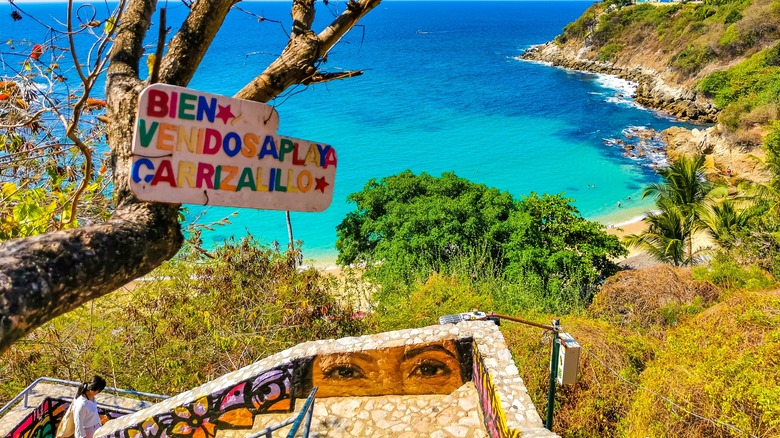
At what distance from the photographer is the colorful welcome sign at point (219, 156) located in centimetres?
232

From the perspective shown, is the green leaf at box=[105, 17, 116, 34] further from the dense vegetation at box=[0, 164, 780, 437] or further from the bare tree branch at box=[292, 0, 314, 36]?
the dense vegetation at box=[0, 164, 780, 437]

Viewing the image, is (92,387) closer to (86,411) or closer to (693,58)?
(86,411)

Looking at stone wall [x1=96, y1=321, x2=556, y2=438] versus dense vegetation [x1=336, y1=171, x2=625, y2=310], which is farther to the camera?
dense vegetation [x1=336, y1=171, x2=625, y2=310]

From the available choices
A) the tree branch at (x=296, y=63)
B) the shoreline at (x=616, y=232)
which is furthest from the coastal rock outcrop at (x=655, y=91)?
the tree branch at (x=296, y=63)

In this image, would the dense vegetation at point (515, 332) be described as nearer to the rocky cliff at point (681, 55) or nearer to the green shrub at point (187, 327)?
the green shrub at point (187, 327)

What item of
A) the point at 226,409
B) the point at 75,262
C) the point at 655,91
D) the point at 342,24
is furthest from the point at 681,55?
the point at 75,262

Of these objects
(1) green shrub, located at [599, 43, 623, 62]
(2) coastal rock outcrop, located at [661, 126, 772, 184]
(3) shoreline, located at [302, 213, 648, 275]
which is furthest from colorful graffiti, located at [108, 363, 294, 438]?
(1) green shrub, located at [599, 43, 623, 62]

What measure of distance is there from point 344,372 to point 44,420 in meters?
3.58

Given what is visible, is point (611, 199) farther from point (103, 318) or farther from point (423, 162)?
point (103, 318)

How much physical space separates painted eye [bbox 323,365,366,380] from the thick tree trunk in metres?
3.61

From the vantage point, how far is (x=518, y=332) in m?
8.34

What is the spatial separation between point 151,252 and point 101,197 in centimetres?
492

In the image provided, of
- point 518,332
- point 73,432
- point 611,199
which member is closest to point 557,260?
point 518,332

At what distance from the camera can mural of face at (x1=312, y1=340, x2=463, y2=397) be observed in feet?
19.7
